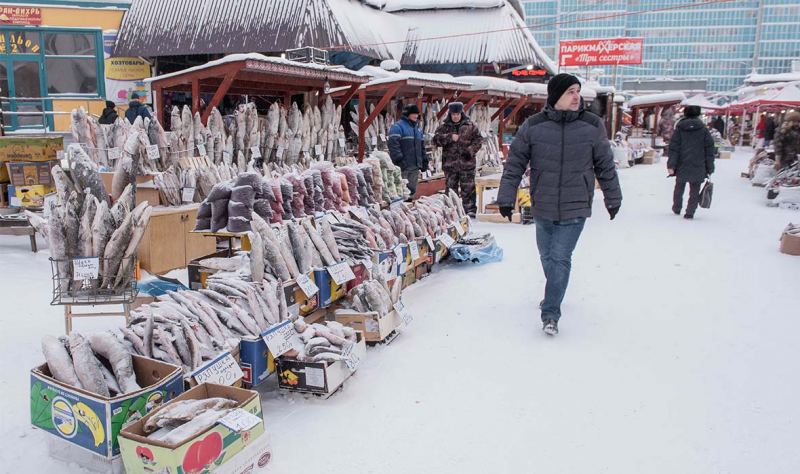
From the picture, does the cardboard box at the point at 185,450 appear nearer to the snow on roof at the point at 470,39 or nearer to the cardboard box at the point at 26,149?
the cardboard box at the point at 26,149

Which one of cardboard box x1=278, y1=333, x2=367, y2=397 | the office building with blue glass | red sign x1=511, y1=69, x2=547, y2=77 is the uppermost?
the office building with blue glass

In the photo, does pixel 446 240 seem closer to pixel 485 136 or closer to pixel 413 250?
pixel 413 250

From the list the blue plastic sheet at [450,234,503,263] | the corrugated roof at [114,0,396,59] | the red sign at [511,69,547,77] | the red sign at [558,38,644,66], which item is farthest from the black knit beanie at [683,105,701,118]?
the red sign at [558,38,644,66]

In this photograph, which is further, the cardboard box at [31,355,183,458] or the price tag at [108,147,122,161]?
the price tag at [108,147,122,161]

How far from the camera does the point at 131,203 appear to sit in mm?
3971

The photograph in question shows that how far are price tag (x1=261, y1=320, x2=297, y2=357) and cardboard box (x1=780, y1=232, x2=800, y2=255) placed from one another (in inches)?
239

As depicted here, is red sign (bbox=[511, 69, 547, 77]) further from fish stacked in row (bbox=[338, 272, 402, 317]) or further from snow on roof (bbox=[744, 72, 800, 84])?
fish stacked in row (bbox=[338, 272, 402, 317])

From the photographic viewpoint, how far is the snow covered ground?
2.82 metres

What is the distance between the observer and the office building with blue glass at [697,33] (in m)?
91.6

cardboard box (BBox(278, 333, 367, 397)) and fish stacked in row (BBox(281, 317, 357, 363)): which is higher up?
fish stacked in row (BBox(281, 317, 357, 363))

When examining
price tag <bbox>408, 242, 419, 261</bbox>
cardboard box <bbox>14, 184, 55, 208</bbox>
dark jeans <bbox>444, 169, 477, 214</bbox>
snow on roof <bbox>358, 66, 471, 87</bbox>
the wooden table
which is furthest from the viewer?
snow on roof <bbox>358, 66, 471, 87</bbox>

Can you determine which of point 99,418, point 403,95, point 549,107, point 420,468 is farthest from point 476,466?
point 403,95

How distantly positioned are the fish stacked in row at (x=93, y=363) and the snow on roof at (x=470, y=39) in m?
16.5

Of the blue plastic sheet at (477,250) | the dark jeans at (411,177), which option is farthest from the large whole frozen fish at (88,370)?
the dark jeans at (411,177)
